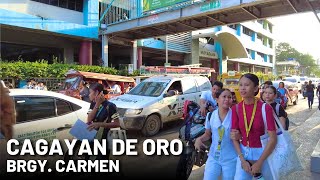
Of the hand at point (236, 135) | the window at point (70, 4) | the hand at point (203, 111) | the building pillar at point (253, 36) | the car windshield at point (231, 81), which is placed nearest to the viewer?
the hand at point (236, 135)

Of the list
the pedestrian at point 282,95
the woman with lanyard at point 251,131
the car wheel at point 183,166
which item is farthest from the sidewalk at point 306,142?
the woman with lanyard at point 251,131

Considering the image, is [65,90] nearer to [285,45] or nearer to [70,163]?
[70,163]

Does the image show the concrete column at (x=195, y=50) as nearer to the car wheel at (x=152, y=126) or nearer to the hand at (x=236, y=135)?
the car wheel at (x=152, y=126)

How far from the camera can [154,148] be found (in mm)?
4184

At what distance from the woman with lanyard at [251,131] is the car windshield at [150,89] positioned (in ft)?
20.9

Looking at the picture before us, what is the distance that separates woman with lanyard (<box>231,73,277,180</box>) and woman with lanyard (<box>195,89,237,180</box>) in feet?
0.76

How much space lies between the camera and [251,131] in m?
2.79

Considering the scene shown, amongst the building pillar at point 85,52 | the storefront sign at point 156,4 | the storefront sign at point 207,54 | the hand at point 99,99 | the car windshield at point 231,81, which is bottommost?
the hand at point 99,99

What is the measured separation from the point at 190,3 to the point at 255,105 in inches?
575

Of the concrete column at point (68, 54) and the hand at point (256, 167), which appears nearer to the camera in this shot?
the hand at point (256, 167)

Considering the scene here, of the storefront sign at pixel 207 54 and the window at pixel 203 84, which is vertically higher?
the storefront sign at pixel 207 54

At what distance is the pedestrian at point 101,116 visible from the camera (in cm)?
412

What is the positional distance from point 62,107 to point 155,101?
395 centimetres

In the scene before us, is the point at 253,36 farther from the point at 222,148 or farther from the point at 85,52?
the point at 222,148
